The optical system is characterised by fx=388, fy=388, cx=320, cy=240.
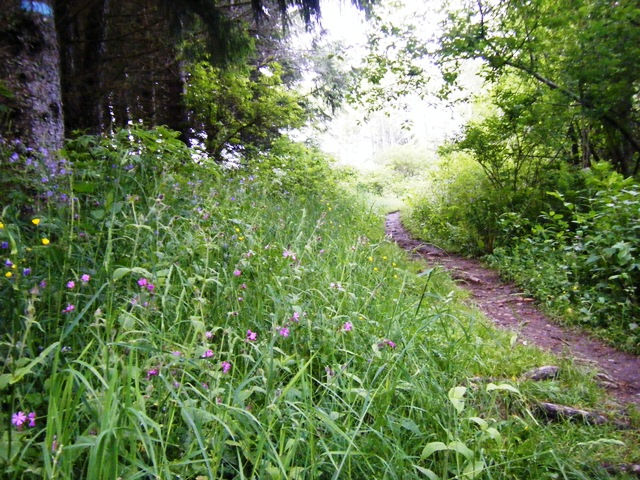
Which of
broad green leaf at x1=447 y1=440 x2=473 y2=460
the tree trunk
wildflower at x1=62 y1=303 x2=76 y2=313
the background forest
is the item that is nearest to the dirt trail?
the background forest

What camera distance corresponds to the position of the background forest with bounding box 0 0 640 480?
137 cm

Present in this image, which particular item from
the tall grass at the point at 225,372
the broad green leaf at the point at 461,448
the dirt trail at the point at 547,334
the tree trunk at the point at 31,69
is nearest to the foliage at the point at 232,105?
the tree trunk at the point at 31,69

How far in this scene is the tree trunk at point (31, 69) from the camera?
2.80m

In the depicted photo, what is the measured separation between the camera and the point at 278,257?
8.95ft

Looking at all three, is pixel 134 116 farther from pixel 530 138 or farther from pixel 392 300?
pixel 530 138

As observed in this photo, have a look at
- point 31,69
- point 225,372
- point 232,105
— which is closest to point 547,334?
point 225,372

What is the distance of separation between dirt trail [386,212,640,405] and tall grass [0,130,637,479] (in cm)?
46

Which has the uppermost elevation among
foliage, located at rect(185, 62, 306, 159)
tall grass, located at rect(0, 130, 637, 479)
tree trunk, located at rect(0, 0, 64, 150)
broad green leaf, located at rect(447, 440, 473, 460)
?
foliage, located at rect(185, 62, 306, 159)

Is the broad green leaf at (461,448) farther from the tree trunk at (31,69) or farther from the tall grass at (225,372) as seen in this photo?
the tree trunk at (31,69)

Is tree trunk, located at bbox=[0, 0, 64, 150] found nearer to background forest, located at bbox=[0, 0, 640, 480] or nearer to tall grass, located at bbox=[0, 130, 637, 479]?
background forest, located at bbox=[0, 0, 640, 480]

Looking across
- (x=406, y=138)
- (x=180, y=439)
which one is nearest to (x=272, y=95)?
(x=180, y=439)

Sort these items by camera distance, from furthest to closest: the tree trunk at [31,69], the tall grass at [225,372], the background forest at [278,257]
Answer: the tree trunk at [31,69] → the background forest at [278,257] → the tall grass at [225,372]

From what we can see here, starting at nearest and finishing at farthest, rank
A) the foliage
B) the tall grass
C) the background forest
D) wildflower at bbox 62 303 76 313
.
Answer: the tall grass
the background forest
wildflower at bbox 62 303 76 313
the foliage

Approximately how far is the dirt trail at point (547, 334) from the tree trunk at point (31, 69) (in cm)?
296
